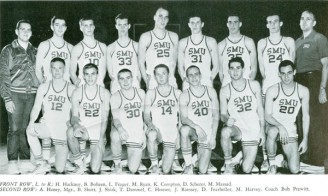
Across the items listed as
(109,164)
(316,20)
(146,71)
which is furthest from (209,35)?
(109,164)

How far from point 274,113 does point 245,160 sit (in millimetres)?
236

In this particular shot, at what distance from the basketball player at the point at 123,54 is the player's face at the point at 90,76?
0.06 meters

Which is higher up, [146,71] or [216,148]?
A: [146,71]

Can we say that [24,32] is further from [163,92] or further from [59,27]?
[163,92]

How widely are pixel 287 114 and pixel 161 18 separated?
68 centimetres

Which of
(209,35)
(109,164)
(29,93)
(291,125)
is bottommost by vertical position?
(109,164)

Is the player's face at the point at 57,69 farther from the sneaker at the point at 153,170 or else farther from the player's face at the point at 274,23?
the player's face at the point at 274,23

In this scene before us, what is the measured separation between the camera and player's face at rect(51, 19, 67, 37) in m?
2.08

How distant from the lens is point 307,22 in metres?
2.06

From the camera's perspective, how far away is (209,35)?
2.08 metres

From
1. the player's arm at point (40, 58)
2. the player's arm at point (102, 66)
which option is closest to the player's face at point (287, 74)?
the player's arm at point (102, 66)

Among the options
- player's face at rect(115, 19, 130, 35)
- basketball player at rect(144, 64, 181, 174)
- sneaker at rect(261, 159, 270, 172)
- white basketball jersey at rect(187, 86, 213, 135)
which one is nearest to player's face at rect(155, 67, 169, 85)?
basketball player at rect(144, 64, 181, 174)

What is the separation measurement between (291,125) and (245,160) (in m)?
0.25

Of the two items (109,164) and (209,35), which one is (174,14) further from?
(109,164)
